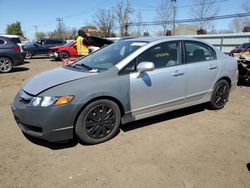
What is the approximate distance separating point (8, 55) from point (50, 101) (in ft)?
28.3

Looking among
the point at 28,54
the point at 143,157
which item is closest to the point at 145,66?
the point at 143,157

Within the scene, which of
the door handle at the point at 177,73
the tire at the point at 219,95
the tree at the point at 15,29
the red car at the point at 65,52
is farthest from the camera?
the tree at the point at 15,29

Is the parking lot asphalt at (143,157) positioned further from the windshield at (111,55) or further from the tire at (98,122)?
the windshield at (111,55)

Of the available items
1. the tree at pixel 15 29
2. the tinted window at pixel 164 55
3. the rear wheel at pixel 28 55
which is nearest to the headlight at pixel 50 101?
the tinted window at pixel 164 55

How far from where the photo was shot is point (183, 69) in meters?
4.16

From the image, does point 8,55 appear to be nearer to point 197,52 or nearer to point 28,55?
point 197,52

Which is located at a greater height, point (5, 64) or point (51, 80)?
point (51, 80)

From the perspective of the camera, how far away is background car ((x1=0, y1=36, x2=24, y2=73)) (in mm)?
10297

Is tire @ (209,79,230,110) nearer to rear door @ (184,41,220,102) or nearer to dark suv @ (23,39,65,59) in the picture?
rear door @ (184,41,220,102)

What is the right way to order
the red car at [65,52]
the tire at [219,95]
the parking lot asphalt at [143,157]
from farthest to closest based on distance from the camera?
the red car at [65,52] → the tire at [219,95] → the parking lot asphalt at [143,157]

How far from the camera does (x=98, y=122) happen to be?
348 cm

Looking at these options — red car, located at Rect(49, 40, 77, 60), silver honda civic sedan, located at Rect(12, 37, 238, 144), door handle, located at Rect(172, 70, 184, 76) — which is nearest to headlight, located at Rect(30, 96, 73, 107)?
silver honda civic sedan, located at Rect(12, 37, 238, 144)

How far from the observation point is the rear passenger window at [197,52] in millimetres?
4355

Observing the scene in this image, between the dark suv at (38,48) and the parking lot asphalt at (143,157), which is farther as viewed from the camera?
the dark suv at (38,48)
